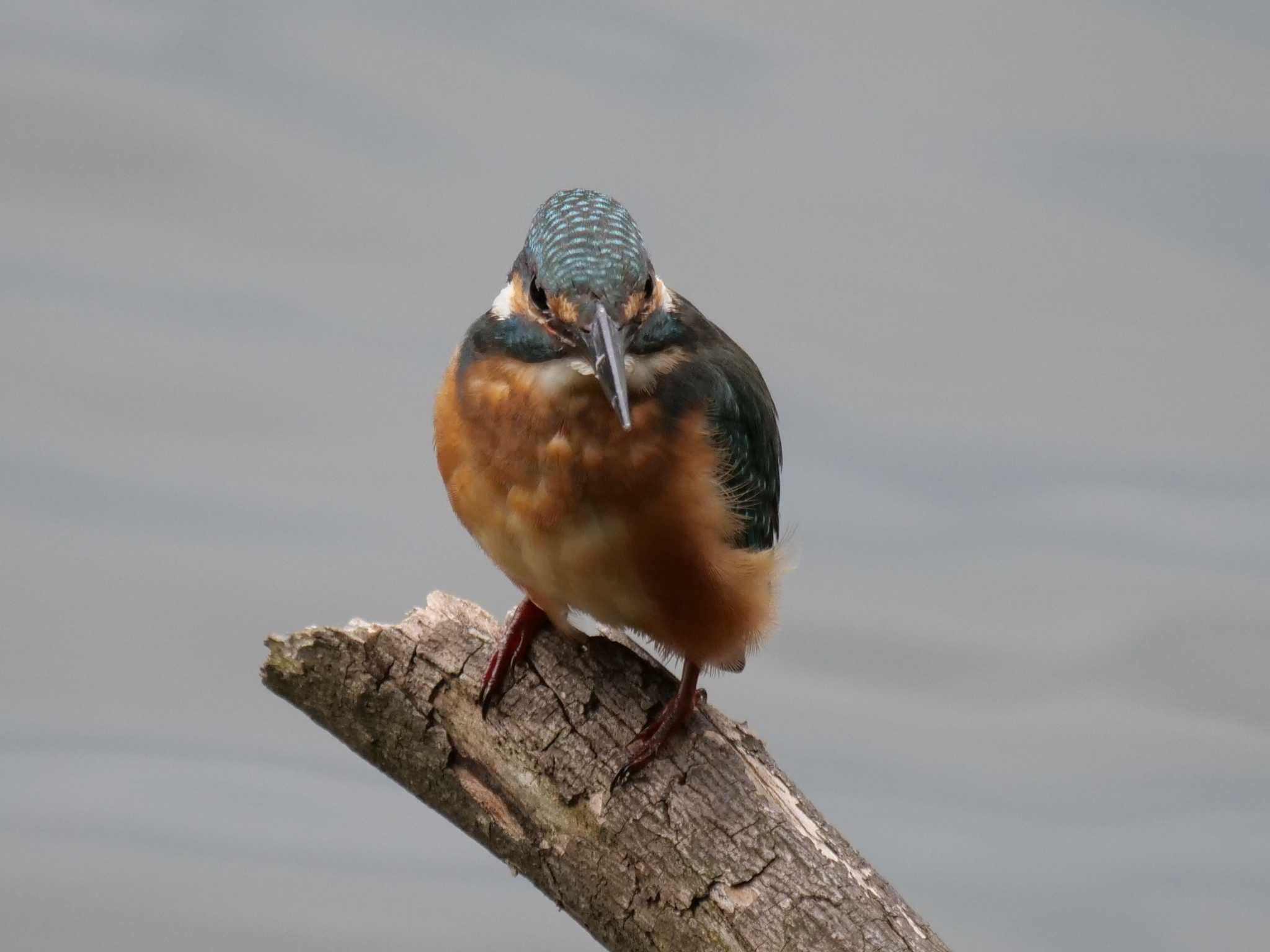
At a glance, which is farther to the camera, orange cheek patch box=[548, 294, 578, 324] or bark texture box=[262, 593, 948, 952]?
bark texture box=[262, 593, 948, 952]

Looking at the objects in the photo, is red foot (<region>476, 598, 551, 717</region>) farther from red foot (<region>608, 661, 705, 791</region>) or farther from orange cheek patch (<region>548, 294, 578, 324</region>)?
orange cheek patch (<region>548, 294, 578, 324</region>)

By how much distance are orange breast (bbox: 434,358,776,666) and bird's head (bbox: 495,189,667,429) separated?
10cm

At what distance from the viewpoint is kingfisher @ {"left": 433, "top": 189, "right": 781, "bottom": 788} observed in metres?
2.35

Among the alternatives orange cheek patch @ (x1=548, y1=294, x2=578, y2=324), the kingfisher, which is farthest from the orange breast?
orange cheek patch @ (x1=548, y1=294, x2=578, y2=324)

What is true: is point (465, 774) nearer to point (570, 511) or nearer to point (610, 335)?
point (570, 511)

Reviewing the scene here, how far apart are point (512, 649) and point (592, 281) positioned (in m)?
0.64

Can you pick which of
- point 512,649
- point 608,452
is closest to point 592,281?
point 608,452

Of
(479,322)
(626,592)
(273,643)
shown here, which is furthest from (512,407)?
(273,643)

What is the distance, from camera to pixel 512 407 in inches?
97.6

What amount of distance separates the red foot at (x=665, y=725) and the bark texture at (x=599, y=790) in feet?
0.05

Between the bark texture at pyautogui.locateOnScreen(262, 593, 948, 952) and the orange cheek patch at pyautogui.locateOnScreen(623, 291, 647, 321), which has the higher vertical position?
the orange cheek patch at pyautogui.locateOnScreen(623, 291, 647, 321)

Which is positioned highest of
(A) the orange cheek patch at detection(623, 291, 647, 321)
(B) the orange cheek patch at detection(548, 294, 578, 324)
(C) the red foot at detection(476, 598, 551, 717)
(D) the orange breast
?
(A) the orange cheek patch at detection(623, 291, 647, 321)

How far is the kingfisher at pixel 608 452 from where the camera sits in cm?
235

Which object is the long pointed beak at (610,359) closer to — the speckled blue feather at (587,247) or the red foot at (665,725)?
the speckled blue feather at (587,247)
